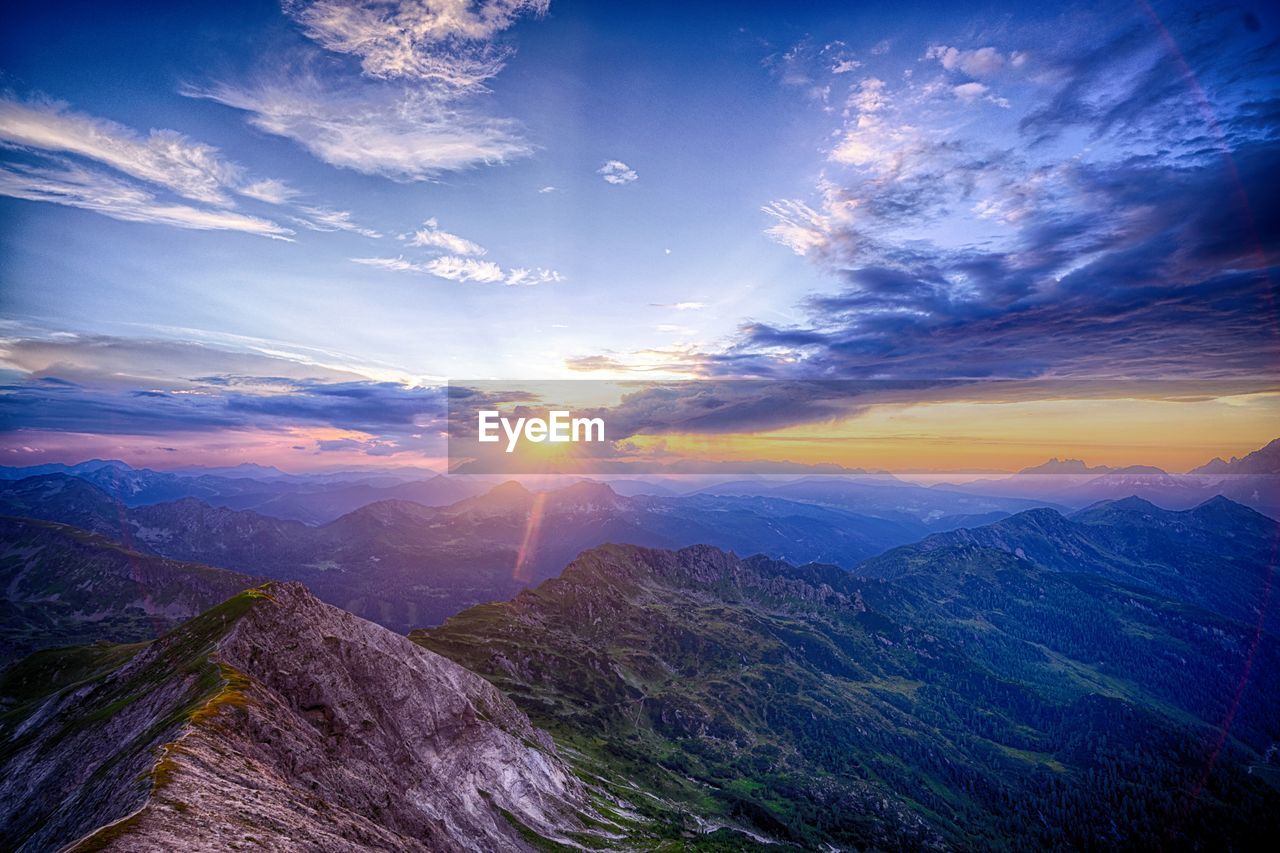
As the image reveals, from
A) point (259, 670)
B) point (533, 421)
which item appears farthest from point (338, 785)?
A: point (533, 421)

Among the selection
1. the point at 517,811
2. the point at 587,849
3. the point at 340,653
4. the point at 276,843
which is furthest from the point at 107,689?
the point at 587,849

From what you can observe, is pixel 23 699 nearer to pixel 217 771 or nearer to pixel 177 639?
pixel 177 639

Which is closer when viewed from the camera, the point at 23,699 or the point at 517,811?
the point at 517,811

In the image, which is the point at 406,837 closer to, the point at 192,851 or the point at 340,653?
the point at 340,653

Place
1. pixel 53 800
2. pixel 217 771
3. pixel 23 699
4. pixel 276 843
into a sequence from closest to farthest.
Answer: pixel 276 843
pixel 217 771
pixel 53 800
pixel 23 699

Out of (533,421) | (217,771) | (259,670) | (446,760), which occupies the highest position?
(533,421)

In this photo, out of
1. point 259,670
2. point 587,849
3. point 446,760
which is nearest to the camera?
point 259,670

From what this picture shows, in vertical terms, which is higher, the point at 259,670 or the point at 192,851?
the point at 192,851
